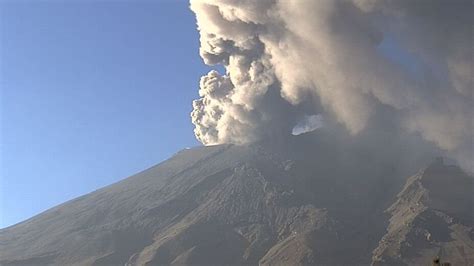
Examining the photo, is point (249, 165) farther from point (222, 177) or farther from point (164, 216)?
point (164, 216)

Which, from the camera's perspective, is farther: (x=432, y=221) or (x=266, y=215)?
(x=266, y=215)

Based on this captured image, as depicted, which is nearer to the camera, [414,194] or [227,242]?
[227,242]

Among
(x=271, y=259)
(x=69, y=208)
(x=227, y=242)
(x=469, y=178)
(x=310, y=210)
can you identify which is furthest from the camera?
(x=69, y=208)

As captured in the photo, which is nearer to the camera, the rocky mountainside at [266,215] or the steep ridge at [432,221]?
the steep ridge at [432,221]

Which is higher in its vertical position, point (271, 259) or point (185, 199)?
point (185, 199)

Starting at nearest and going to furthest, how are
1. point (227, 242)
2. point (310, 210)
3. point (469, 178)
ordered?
point (227, 242), point (310, 210), point (469, 178)

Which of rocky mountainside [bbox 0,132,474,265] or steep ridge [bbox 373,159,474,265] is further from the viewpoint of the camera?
rocky mountainside [bbox 0,132,474,265]

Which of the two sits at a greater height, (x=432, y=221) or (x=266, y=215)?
(x=266, y=215)

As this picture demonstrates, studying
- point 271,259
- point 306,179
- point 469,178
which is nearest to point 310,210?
point 306,179
